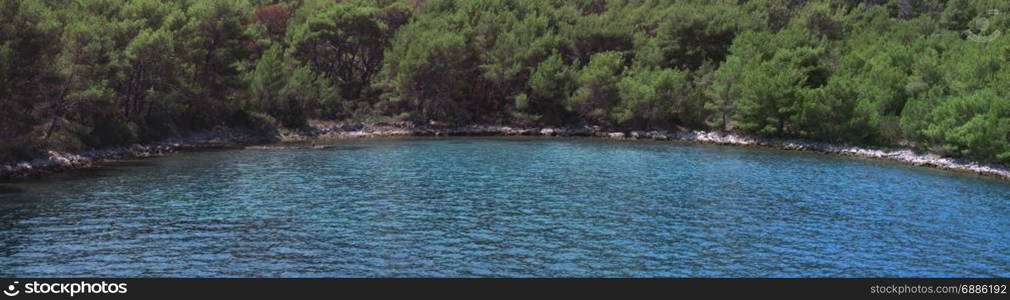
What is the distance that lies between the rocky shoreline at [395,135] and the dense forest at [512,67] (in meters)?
1.92

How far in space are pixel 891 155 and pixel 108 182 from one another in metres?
83.1

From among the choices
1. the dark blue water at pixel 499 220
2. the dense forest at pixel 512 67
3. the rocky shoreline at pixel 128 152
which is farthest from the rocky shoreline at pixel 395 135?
the dark blue water at pixel 499 220

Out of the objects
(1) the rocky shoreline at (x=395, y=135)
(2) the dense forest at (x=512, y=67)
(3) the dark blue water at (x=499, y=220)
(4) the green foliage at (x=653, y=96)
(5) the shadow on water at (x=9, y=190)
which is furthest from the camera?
(4) the green foliage at (x=653, y=96)

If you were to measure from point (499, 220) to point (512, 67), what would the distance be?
89459 millimetres

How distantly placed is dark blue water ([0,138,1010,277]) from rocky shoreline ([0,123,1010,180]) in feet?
16.3

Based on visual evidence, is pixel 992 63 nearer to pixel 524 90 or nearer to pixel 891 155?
pixel 891 155

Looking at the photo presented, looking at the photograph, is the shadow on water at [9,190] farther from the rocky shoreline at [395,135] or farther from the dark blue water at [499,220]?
the rocky shoreline at [395,135]

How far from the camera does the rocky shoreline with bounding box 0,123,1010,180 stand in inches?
3216

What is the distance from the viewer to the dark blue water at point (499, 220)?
140ft

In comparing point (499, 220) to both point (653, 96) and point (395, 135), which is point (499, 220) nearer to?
point (395, 135)

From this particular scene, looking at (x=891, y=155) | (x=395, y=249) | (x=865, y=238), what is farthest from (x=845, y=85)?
(x=395, y=249)

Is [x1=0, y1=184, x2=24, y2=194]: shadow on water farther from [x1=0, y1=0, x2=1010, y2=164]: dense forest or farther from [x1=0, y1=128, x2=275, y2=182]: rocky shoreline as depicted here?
[x1=0, y1=0, x2=1010, y2=164]: dense forest

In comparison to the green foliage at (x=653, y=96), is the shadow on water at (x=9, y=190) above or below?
below

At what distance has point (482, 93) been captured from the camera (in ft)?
495
